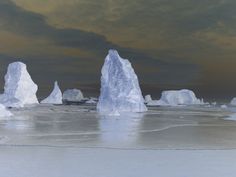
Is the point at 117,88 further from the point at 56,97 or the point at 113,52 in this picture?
the point at 56,97

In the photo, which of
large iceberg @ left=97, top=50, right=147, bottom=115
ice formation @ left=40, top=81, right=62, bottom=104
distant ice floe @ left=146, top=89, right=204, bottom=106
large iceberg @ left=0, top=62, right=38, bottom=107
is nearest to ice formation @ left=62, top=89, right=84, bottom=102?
ice formation @ left=40, top=81, right=62, bottom=104

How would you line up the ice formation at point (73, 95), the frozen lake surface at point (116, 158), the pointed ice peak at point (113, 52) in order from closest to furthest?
the frozen lake surface at point (116, 158), the pointed ice peak at point (113, 52), the ice formation at point (73, 95)

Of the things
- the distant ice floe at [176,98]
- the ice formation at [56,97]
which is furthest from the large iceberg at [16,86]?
the distant ice floe at [176,98]

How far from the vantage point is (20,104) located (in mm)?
83625

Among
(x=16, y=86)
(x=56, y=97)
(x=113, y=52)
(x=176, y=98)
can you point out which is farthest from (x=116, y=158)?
(x=176, y=98)

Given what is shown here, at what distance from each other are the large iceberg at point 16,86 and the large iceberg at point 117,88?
1166 inches

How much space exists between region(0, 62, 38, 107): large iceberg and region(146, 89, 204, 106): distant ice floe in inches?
1681

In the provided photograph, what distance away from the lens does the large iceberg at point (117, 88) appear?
5875 centimetres

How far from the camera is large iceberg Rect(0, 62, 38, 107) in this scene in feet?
281

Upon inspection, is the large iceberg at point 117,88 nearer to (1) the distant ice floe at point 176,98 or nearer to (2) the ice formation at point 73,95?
(1) the distant ice floe at point 176,98

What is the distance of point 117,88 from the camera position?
193ft

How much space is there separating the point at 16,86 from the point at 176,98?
5236 centimetres

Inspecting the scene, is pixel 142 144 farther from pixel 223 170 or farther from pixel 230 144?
pixel 223 170

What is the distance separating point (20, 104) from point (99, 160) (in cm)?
7174
